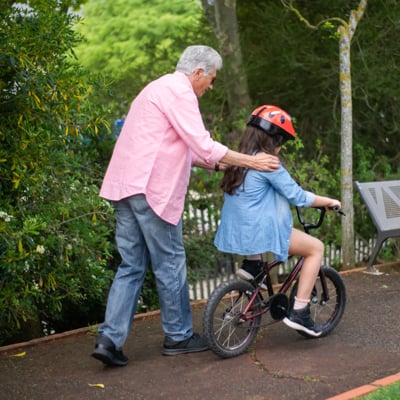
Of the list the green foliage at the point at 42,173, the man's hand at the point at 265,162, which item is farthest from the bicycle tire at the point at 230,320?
the green foliage at the point at 42,173

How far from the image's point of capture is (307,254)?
221 inches

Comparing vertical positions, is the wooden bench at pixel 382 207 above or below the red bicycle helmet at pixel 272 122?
below

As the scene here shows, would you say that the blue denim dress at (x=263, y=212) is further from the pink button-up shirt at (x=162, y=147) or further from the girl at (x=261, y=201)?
the pink button-up shirt at (x=162, y=147)

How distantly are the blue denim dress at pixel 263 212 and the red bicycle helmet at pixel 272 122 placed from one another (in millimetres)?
229

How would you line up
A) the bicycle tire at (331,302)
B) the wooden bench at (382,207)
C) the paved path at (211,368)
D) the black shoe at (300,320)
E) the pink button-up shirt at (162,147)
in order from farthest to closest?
the wooden bench at (382,207), the bicycle tire at (331,302), the black shoe at (300,320), the pink button-up shirt at (162,147), the paved path at (211,368)

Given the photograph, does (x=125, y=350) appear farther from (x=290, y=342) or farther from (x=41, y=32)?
(x=41, y=32)

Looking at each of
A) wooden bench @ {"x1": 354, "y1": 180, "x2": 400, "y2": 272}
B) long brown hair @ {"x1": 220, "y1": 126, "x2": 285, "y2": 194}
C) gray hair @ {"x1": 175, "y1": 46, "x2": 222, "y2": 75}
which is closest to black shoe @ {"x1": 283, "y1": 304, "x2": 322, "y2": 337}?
long brown hair @ {"x1": 220, "y1": 126, "x2": 285, "y2": 194}

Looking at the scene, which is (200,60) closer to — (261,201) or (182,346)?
(261,201)

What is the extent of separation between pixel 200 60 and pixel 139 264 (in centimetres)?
135

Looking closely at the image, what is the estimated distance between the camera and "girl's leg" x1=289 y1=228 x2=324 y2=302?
558 centimetres

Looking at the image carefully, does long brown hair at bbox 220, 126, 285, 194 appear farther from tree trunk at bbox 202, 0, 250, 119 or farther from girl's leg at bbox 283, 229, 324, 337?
tree trunk at bbox 202, 0, 250, 119

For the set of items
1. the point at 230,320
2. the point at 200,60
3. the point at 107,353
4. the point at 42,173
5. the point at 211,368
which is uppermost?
the point at 200,60

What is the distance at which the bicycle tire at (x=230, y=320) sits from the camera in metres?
5.23

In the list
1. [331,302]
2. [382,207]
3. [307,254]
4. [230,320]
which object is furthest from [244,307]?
[382,207]
